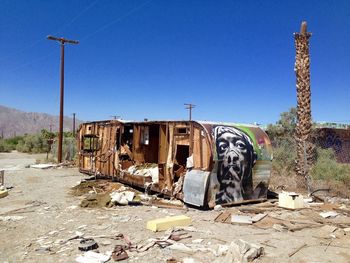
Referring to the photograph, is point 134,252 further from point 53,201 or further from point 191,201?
point 53,201

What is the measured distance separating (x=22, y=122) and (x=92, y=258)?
412 ft

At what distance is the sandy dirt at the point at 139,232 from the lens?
624 centimetres

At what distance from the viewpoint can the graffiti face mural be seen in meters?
10.4

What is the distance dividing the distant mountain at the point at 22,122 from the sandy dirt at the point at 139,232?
4052 inches

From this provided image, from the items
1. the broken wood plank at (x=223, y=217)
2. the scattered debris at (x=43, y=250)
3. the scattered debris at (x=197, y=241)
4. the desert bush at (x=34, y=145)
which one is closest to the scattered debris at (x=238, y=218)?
the broken wood plank at (x=223, y=217)

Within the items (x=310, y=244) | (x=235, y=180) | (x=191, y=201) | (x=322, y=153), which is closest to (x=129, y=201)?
(x=191, y=201)

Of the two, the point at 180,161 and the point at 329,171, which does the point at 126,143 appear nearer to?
the point at 180,161

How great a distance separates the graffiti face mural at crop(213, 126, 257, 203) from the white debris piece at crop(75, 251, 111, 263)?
4.95m

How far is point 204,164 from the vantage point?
33.8ft

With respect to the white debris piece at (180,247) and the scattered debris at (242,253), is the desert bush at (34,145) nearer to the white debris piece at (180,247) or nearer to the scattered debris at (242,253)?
the white debris piece at (180,247)

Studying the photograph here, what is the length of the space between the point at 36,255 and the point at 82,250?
829 mm

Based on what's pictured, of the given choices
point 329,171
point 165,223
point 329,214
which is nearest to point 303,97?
point 329,171

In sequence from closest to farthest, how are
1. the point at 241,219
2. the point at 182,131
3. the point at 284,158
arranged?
the point at 241,219, the point at 182,131, the point at 284,158

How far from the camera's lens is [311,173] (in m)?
14.4
